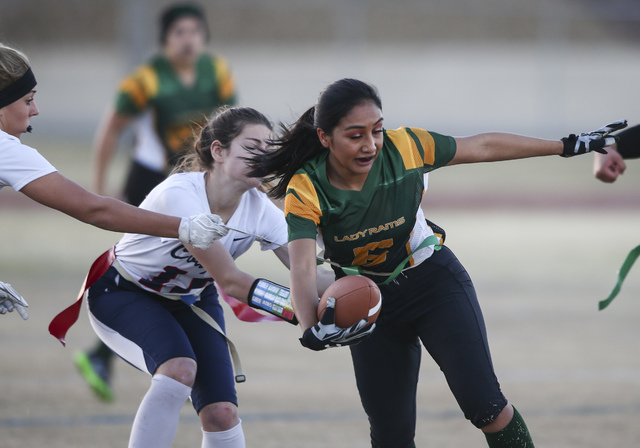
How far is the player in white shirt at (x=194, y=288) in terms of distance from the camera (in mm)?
3332

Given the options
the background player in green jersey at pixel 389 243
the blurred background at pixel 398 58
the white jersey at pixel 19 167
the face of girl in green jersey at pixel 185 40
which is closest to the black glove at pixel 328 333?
the background player in green jersey at pixel 389 243

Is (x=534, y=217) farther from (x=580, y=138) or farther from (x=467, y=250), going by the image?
(x=580, y=138)

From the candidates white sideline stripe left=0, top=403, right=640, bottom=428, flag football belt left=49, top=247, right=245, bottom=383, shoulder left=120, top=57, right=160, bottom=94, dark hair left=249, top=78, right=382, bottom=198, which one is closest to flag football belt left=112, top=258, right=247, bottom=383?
flag football belt left=49, top=247, right=245, bottom=383

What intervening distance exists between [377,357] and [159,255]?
0.98 m

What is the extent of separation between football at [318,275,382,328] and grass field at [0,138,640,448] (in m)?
1.65

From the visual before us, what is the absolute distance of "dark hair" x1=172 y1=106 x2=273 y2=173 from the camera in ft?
11.8

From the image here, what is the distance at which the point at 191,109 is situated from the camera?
6.02 m

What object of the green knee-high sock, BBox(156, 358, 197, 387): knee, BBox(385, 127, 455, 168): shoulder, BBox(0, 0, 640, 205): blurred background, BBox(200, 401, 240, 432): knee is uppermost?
BBox(385, 127, 455, 168): shoulder

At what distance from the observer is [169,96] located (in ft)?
19.7

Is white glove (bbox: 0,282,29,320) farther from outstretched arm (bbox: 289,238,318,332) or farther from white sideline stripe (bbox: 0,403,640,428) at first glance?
white sideline stripe (bbox: 0,403,640,428)

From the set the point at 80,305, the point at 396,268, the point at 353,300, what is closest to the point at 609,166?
the point at 396,268

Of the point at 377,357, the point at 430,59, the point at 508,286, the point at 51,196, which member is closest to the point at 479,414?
the point at 377,357

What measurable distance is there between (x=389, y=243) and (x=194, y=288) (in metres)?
0.91

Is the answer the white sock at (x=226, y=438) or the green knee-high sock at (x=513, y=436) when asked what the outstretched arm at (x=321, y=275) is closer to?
the white sock at (x=226, y=438)
